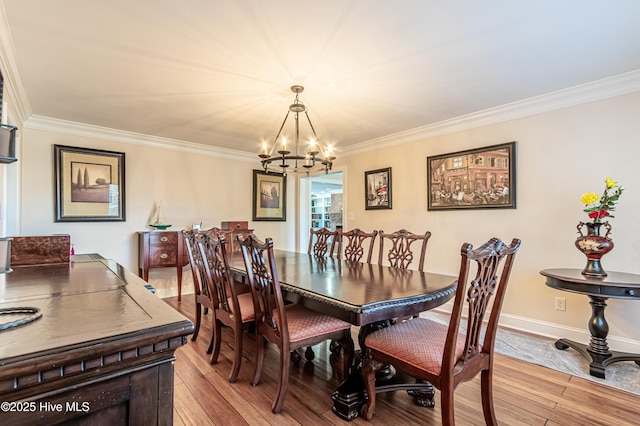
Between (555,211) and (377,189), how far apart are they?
212cm

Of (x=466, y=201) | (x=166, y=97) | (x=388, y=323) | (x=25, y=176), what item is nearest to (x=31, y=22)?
(x=166, y=97)

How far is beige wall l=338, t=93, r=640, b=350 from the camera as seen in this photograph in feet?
8.52

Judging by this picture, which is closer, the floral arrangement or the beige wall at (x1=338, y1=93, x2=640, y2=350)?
the floral arrangement

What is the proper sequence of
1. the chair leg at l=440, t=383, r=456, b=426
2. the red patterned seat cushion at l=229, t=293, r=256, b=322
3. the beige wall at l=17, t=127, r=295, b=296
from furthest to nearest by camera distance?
the beige wall at l=17, t=127, r=295, b=296, the red patterned seat cushion at l=229, t=293, r=256, b=322, the chair leg at l=440, t=383, r=456, b=426

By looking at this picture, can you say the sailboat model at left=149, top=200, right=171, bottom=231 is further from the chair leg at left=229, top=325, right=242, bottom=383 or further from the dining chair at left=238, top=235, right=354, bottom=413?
the dining chair at left=238, top=235, right=354, bottom=413

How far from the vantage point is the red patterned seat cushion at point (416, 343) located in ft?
4.85

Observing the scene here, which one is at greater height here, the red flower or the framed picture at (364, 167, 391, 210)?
the framed picture at (364, 167, 391, 210)

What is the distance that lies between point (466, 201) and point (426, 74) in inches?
65.3

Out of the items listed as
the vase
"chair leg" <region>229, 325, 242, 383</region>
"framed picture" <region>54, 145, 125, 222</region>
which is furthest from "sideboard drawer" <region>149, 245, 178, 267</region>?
the vase

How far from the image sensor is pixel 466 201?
3545 mm

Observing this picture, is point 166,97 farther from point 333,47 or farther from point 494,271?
point 494,271

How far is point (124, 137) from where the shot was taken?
4047mm

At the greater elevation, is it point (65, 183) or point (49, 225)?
point (65, 183)

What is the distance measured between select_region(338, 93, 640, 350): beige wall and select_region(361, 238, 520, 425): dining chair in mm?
1905
